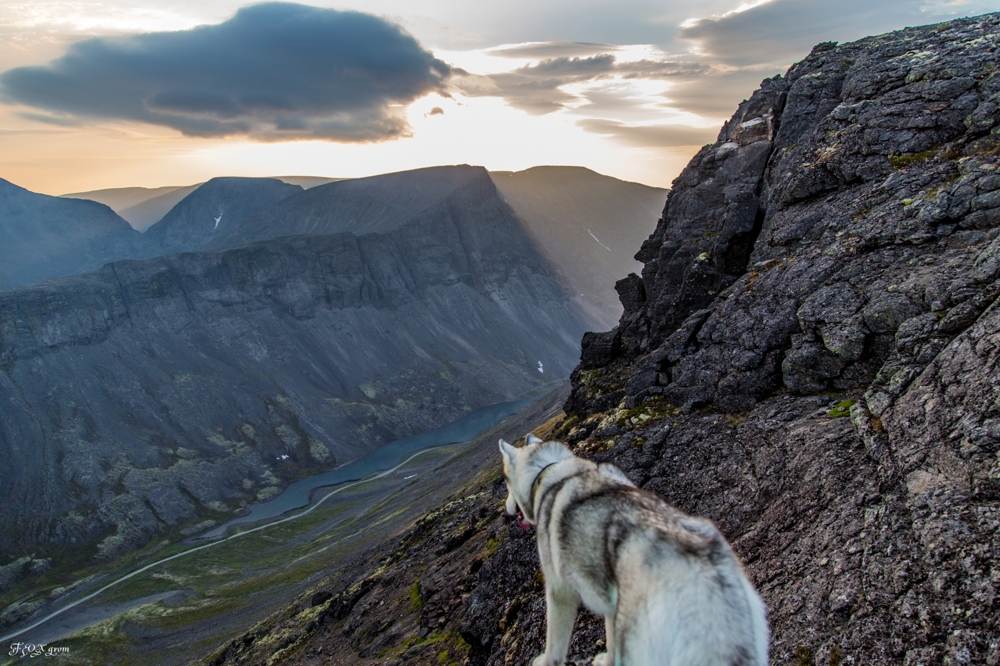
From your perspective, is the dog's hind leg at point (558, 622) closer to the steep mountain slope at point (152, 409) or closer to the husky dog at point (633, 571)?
the husky dog at point (633, 571)

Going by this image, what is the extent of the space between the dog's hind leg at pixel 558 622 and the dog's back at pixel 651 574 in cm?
37

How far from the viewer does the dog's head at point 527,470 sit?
8.27 metres

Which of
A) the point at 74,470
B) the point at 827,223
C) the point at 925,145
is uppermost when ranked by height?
the point at 925,145

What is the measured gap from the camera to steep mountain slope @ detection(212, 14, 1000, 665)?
9.83 metres

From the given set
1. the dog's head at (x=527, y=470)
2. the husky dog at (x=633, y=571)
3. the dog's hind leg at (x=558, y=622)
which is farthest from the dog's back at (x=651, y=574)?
the dog's head at (x=527, y=470)

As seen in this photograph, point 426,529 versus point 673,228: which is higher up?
point 673,228

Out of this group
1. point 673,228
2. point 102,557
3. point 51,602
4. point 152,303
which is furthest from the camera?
point 152,303

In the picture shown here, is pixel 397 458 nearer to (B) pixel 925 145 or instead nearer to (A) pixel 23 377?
(A) pixel 23 377

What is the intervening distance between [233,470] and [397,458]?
44.4m

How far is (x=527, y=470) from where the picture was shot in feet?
27.4

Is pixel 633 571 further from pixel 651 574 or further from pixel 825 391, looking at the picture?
pixel 825 391

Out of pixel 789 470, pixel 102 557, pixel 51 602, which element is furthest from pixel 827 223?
pixel 102 557

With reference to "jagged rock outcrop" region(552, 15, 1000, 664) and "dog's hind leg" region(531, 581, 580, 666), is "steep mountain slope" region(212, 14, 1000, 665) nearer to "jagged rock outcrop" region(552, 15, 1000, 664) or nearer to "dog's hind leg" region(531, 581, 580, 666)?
"jagged rock outcrop" region(552, 15, 1000, 664)

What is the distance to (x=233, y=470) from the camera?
14712 cm
